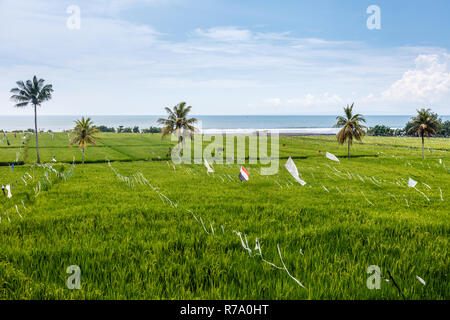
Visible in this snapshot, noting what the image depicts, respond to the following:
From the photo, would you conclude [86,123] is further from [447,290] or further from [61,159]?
[447,290]

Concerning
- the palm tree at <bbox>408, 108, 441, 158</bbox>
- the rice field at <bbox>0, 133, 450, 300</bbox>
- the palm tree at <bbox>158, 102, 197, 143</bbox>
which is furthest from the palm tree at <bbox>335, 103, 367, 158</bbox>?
the rice field at <bbox>0, 133, 450, 300</bbox>

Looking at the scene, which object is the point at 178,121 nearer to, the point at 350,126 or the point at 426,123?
A: the point at 350,126

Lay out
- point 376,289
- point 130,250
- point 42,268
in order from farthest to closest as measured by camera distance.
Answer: point 130,250 → point 42,268 → point 376,289

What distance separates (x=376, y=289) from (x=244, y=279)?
2393 mm

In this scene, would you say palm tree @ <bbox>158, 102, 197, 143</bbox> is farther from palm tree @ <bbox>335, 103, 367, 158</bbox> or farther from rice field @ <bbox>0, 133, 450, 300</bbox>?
rice field @ <bbox>0, 133, 450, 300</bbox>

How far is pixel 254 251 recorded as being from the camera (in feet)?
22.0

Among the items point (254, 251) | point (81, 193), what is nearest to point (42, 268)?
point (254, 251)

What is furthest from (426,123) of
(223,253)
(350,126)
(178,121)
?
(223,253)

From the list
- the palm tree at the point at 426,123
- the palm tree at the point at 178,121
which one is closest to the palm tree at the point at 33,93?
the palm tree at the point at 178,121

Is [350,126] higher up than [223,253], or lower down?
higher up

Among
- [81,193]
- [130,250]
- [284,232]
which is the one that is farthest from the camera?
[81,193]

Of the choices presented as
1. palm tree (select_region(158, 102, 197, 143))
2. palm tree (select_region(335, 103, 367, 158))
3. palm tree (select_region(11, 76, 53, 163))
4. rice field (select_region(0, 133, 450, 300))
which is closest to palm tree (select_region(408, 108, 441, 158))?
palm tree (select_region(335, 103, 367, 158))

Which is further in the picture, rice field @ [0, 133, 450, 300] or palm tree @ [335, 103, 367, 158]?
palm tree @ [335, 103, 367, 158]

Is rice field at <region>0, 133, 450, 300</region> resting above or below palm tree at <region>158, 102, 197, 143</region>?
below
